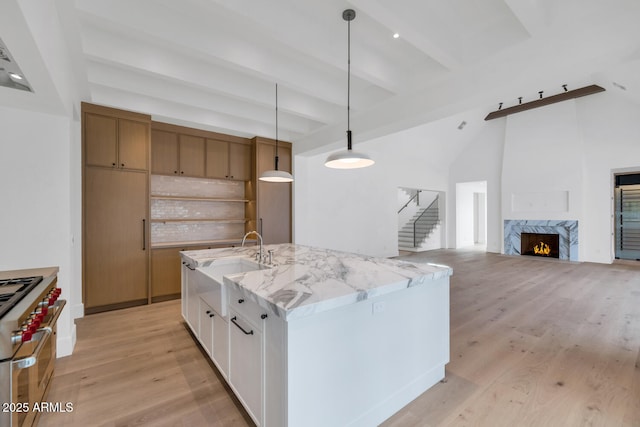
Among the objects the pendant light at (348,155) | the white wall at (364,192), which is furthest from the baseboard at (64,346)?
the white wall at (364,192)

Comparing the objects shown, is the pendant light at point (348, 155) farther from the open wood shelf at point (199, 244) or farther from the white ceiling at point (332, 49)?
the open wood shelf at point (199, 244)

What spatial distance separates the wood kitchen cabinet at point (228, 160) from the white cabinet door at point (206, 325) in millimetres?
2950

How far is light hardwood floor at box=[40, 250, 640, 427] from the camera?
1792mm

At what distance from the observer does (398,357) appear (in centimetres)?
179

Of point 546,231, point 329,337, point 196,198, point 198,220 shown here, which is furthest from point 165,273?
point 546,231

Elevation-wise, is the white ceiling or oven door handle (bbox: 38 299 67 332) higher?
the white ceiling

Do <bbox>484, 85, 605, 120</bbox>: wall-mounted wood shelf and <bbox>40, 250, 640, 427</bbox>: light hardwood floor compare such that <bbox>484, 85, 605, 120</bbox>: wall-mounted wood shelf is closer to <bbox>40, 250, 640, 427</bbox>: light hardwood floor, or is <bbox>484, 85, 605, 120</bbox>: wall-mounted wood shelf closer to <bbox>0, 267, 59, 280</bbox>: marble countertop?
<bbox>40, 250, 640, 427</bbox>: light hardwood floor

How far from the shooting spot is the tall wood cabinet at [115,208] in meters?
3.59

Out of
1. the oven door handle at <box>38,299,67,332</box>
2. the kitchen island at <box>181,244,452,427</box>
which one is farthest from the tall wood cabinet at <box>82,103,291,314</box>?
the kitchen island at <box>181,244,452,427</box>

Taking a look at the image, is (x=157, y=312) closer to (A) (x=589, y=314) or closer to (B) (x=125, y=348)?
(B) (x=125, y=348)

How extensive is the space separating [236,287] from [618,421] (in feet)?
8.33

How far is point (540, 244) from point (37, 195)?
10.7 metres

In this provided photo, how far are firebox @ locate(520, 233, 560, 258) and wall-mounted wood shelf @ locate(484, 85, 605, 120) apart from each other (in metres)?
3.57

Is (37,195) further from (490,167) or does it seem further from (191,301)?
(490,167)
